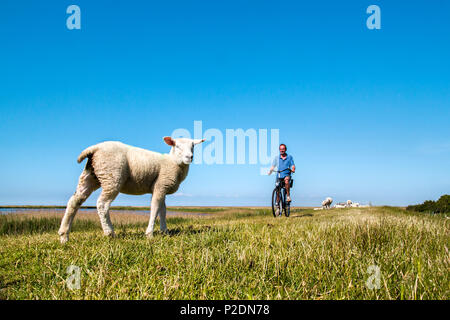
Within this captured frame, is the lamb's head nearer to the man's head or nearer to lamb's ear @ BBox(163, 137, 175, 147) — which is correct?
lamb's ear @ BBox(163, 137, 175, 147)

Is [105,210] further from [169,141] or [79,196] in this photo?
[169,141]

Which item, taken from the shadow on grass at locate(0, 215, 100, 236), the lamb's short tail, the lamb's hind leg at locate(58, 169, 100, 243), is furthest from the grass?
the shadow on grass at locate(0, 215, 100, 236)

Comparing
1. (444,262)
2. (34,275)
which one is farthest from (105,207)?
(444,262)

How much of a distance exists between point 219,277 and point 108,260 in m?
1.67

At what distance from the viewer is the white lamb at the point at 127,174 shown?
6.13m

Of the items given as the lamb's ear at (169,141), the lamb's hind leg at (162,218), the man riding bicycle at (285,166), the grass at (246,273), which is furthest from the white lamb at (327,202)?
the grass at (246,273)

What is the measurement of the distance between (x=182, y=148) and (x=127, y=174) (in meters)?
1.44

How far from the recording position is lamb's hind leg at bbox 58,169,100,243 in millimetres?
5883

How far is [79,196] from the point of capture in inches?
245

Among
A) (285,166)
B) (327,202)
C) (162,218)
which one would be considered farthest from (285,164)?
(327,202)

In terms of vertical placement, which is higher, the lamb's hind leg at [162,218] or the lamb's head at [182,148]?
the lamb's head at [182,148]

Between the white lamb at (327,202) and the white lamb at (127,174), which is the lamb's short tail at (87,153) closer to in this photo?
the white lamb at (127,174)

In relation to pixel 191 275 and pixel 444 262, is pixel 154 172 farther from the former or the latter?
pixel 444 262

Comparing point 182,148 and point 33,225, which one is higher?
point 182,148
